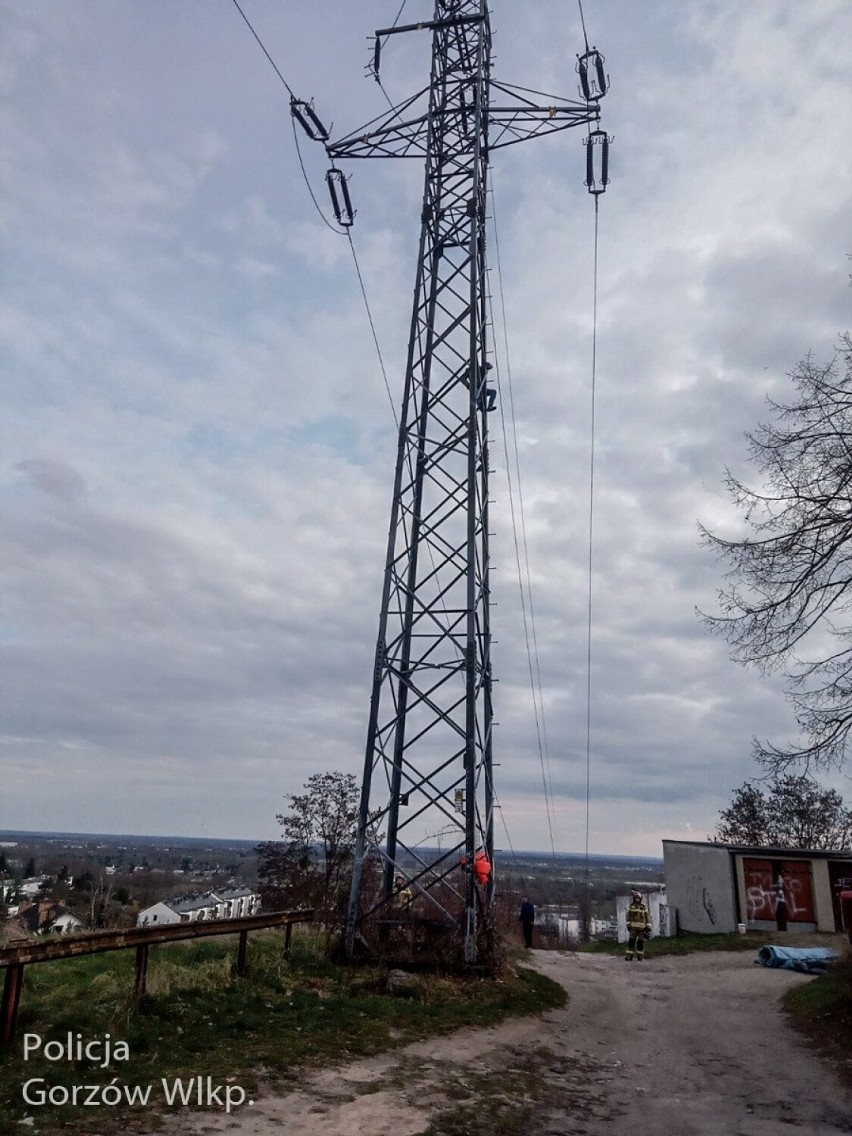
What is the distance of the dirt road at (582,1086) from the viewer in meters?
5.48

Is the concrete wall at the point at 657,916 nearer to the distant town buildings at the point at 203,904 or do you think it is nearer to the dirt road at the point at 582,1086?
the dirt road at the point at 582,1086

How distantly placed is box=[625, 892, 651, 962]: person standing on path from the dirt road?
729 centimetres

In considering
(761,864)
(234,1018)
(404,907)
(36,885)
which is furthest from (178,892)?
(234,1018)

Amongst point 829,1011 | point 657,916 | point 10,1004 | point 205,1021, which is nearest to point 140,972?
point 205,1021

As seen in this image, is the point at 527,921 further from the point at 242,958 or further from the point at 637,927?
the point at 242,958

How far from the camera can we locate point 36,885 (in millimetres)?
60406

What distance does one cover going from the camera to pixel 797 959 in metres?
15.1

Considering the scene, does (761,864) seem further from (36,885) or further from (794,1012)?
(36,885)

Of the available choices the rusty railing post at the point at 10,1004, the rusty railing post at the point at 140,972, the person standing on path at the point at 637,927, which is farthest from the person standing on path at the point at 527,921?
the rusty railing post at the point at 10,1004

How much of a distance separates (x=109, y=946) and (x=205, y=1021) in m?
1.05

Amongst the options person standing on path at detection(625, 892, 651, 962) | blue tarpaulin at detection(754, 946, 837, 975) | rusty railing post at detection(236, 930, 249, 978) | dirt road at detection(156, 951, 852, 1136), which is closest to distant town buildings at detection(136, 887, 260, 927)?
person standing on path at detection(625, 892, 651, 962)

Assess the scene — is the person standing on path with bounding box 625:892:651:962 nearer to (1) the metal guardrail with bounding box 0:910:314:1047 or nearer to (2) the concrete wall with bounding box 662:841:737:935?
(2) the concrete wall with bounding box 662:841:737:935

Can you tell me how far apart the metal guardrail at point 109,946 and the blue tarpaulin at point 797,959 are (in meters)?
9.83

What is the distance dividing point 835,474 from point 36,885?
2572 inches
